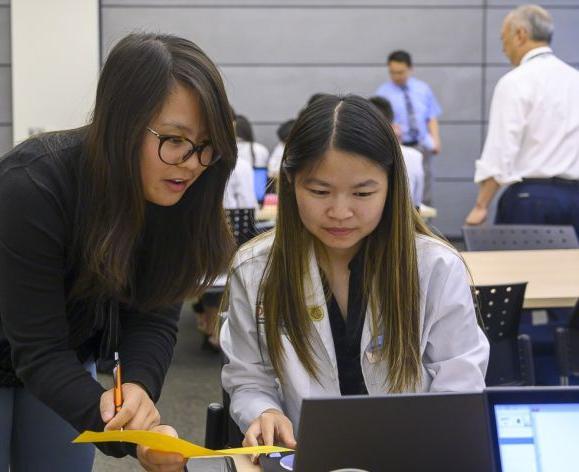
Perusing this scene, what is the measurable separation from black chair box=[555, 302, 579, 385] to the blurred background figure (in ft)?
18.6

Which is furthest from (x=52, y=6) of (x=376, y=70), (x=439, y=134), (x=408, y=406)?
(x=408, y=406)

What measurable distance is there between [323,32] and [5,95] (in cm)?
302

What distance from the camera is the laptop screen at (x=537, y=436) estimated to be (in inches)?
60.4

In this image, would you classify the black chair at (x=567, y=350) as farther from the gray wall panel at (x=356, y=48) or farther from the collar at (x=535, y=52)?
the gray wall panel at (x=356, y=48)

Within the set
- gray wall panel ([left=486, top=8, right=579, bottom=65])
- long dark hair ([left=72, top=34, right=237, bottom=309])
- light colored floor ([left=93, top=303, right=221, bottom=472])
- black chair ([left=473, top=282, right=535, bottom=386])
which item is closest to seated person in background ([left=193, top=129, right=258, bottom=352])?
light colored floor ([left=93, top=303, right=221, bottom=472])

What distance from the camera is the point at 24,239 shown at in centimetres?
190

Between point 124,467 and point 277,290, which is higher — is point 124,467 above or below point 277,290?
below

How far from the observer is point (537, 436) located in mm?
1544

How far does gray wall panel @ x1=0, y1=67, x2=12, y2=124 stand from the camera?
32.5ft

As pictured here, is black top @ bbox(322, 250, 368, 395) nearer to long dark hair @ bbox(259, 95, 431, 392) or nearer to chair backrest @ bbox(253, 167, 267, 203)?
long dark hair @ bbox(259, 95, 431, 392)

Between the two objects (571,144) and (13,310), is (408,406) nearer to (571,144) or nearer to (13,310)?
(13,310)

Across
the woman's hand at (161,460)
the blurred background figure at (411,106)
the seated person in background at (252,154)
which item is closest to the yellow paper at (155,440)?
the woman's hand at (161,460)

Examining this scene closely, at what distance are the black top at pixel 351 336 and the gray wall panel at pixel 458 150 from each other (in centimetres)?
828

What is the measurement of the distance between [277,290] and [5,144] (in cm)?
804
